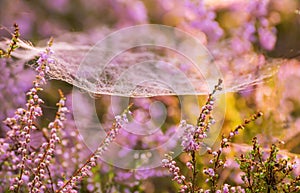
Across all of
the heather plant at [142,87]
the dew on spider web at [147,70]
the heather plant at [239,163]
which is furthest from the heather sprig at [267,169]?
the dew on spider web at [147,70]

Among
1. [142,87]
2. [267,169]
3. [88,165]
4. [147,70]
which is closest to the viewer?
[267,169]

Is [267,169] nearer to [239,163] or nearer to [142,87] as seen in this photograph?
[239,163]

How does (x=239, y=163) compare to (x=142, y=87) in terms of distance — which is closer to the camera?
(x=239, y=163)

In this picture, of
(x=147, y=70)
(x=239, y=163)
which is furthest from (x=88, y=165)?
(x=147, y=70)

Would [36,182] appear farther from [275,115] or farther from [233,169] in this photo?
[275,115]

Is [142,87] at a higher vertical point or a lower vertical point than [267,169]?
higher

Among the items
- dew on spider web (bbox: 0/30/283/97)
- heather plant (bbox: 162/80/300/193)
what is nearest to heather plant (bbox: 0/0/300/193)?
dew on spider web (bbox: 0/30/283/97)

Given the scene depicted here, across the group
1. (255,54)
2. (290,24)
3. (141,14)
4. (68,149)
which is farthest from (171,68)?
(290,24)

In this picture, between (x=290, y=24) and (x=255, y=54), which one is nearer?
(x=255, y=54)

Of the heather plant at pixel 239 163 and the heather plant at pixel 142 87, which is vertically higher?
the heather plant at pixel 142 87

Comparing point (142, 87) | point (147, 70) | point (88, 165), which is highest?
point (147, 70)

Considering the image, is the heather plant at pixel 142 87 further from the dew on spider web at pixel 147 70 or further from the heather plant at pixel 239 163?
the heather plant at pixel 239 163
